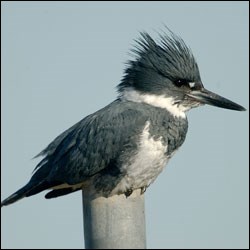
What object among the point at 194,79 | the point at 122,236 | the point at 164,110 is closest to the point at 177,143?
the point at 164,110

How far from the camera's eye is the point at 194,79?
6.34 meters

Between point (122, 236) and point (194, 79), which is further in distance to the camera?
point (194, 79)

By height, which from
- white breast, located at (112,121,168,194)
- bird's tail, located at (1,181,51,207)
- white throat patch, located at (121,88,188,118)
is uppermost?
white throat patch, located at (121,88,188,118)

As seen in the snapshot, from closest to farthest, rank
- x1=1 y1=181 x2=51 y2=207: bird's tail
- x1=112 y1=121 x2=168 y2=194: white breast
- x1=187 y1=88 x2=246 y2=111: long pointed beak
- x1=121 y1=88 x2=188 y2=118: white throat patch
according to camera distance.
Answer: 1. x1=112 y1=121 x2=168 y2=194: white breast
2. x1=1 y1=181 x2=51 y2=207: bird's tail
3. x1=121 y1=88 x2=188 y2=118: white throat patch
4. x1=187 y1=88 x2=246 y2=111: long pointed beak

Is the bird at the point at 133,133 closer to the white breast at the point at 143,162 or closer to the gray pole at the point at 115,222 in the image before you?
the white breast at the point at 143,162

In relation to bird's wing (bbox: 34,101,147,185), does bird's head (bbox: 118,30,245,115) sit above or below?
above

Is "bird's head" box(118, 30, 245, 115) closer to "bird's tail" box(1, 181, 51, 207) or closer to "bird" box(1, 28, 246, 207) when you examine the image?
"bird" box(1, 28, 246, 207)

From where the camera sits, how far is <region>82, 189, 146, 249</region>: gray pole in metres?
4.43

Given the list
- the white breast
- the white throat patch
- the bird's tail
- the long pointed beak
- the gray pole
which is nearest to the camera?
the gray pole

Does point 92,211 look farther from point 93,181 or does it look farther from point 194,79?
point 194,79

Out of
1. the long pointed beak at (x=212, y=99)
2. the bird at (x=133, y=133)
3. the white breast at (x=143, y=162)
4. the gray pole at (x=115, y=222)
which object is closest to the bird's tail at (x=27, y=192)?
the bird at (x=133, y=133)

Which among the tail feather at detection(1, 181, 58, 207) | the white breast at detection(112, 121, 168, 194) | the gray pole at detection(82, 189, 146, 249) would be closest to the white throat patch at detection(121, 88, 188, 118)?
the white breast at detection(112, 121, 168, 194)

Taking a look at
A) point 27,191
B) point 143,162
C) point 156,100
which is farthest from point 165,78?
point 27,191

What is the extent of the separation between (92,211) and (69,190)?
124cm
